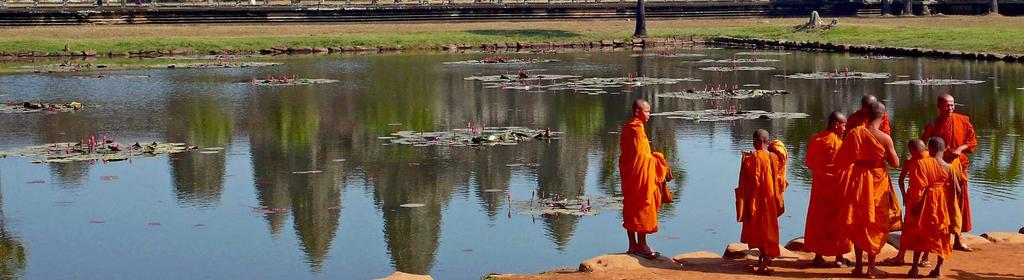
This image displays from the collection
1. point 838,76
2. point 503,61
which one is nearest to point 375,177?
point 838,76

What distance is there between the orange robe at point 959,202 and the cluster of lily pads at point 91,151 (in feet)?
43.8

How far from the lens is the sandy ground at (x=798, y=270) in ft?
42.4

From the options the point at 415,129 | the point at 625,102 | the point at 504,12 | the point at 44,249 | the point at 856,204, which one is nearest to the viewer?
the point at 856,204

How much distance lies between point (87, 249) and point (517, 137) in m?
9.82

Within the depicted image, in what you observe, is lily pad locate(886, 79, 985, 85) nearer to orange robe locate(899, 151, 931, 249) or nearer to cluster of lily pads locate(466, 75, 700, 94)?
cluster of lily pads locate(466, 75, 700, 94)

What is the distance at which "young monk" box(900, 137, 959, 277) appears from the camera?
41.8 feet

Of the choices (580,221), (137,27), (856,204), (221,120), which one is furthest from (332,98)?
(137,27)

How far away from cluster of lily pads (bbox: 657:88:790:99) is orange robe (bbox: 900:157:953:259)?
64.8 ft

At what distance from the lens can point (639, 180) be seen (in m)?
13.7

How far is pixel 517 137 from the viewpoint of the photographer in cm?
2488

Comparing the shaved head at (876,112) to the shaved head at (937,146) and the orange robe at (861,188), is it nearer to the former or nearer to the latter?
the orange robe at (861,188)

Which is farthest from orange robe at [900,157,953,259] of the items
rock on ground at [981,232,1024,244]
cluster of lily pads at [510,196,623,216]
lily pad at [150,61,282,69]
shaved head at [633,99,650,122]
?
lily pad at [150,61,282,69]

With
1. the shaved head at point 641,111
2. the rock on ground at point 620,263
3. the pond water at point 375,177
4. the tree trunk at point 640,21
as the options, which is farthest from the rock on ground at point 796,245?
the tree trunk at point 640,21

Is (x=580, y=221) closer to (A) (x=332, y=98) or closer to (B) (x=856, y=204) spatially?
(B) (x=856, y=204)
